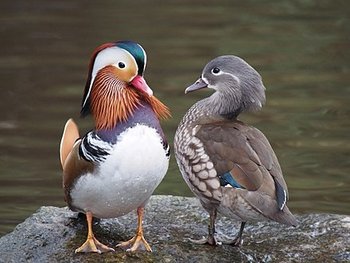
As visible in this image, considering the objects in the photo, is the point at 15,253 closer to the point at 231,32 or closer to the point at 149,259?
the point at 149,259

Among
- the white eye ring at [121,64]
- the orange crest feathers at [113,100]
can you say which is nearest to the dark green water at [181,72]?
the orange crest feathers at [113,100]

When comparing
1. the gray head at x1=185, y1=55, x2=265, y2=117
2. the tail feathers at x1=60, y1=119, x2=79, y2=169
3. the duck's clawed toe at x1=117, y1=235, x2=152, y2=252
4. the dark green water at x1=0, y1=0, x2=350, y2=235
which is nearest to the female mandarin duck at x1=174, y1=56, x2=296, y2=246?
the gray head at x1=185, y1=55, x2=265, y2=117

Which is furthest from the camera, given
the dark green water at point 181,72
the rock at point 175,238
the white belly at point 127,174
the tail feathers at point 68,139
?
the dark green water at point 181,72

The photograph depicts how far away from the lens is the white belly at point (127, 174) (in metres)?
4.77

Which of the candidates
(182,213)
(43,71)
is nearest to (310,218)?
(182,213)

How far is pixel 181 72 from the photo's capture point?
37.6 feet

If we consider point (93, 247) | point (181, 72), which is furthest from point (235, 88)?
point (181, 72)

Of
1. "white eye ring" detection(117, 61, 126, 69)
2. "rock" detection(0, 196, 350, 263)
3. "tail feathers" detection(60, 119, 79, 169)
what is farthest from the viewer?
"tail feathers" detection(60, 119, 79, 169)

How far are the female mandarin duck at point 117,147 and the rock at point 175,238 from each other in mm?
153

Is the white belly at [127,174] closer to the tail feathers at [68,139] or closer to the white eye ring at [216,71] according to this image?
the tail feathers at [68,139]

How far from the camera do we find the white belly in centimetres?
477

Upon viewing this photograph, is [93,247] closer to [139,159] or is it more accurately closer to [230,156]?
[139,159]

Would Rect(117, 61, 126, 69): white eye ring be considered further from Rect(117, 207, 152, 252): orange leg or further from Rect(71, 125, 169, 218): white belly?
Rect(117, 207, 152, 252): orange leg

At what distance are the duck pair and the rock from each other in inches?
4.1
